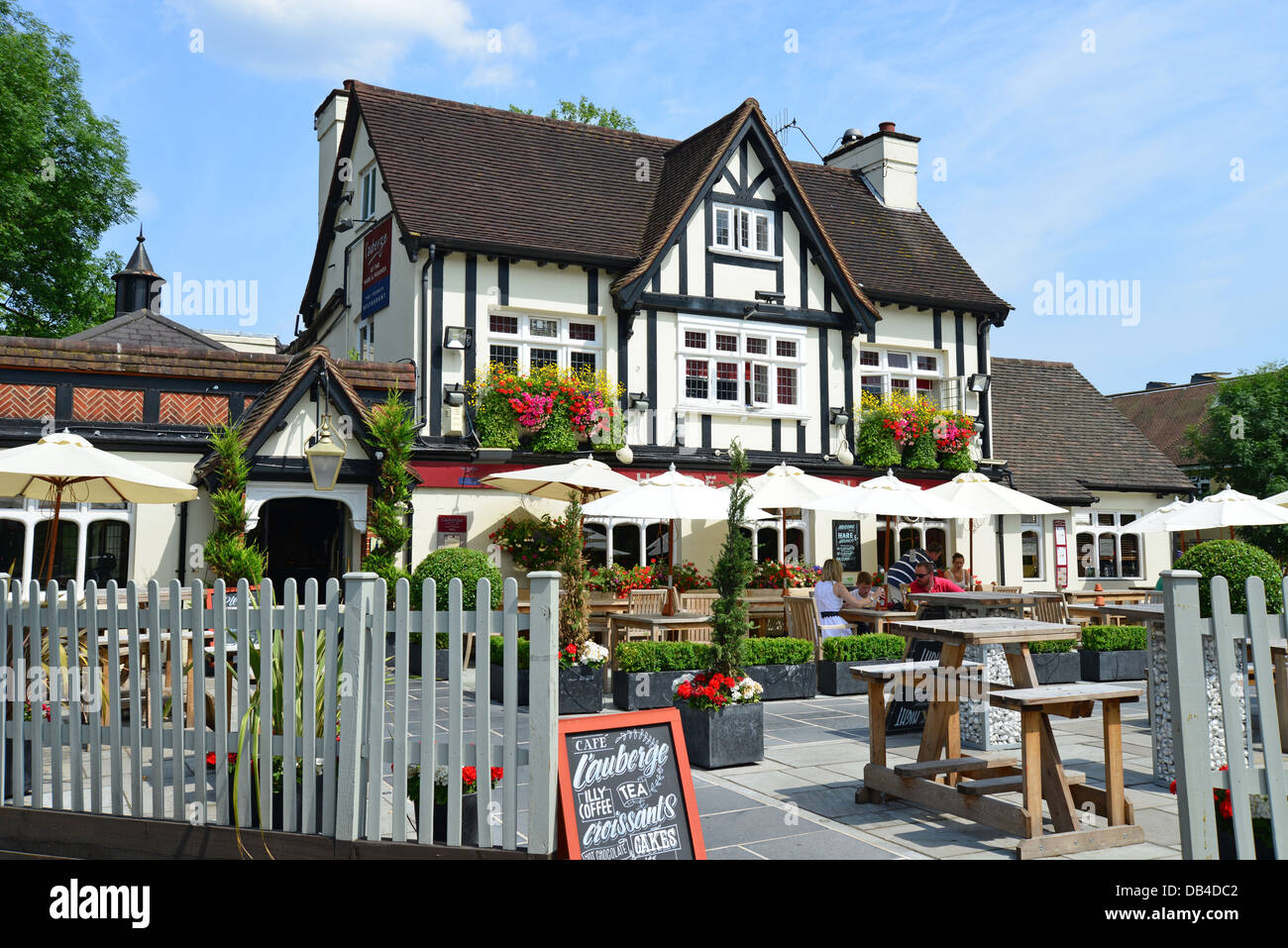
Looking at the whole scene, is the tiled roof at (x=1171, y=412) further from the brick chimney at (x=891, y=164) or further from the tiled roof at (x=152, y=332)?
the tiled roof at (x=152, y=332)

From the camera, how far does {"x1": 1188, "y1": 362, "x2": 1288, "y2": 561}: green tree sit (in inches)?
1177

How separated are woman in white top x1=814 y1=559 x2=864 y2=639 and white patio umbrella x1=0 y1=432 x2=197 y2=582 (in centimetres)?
716

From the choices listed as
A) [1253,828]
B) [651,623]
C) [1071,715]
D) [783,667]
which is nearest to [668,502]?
[651,623]

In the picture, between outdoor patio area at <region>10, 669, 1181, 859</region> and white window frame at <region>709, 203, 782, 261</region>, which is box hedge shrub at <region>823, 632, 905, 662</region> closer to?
outdoor patio area at <region>10, 669, 1181, 859</region>

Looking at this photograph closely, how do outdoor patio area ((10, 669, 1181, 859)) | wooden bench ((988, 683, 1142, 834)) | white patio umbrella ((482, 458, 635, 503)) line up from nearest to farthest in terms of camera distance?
wooden bench ((988, 683, 1142, 834)) → outdoor patio area ((10, 669, 1181, 859)) → white patio umbrella ((482, 458, 635, 503))

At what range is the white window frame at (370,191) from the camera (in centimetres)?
1853

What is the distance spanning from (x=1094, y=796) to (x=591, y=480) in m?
9.13

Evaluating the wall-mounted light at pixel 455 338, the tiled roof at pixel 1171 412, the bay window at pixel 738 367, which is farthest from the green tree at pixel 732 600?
the tiled roof at pixel 1171 412

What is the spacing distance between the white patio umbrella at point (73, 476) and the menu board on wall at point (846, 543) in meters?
11.7

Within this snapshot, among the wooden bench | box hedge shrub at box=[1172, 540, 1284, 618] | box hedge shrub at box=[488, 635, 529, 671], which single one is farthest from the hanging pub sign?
the wooden bench

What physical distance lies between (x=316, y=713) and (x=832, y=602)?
8.53 m

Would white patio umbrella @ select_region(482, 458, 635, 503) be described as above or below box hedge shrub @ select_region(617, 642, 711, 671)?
above

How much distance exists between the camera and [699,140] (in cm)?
1953
